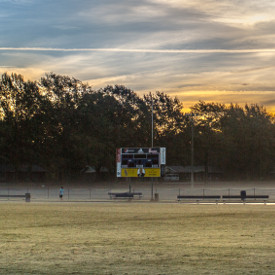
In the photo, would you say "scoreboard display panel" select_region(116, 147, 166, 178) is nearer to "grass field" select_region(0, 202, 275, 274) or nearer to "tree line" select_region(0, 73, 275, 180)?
"grass field" select_region(0, 202, 275, 274)

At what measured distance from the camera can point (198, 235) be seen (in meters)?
19.2

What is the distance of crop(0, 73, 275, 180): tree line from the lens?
90.7 meters

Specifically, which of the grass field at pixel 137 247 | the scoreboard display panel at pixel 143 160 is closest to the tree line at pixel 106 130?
the scoreboard display panel at pixel 143 160

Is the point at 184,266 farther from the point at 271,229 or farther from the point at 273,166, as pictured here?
the point at 273,166

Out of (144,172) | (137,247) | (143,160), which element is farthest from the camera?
(144,172)

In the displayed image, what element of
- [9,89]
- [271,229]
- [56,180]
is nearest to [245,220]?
[271,229]

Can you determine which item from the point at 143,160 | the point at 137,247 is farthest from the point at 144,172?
the point at 137,247

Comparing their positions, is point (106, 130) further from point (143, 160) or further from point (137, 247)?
point (137, 247)

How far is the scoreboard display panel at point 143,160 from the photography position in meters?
51.9

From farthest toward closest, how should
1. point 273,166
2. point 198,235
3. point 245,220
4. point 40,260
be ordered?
point 273,166 → point 245,220 → point 198,235 → point 40,260

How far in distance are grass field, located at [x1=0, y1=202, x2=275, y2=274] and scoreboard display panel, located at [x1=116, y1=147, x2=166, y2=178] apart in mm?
26259

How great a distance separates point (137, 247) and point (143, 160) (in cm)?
3628

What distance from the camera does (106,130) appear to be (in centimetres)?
9175

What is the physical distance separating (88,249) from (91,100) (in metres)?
79.9
